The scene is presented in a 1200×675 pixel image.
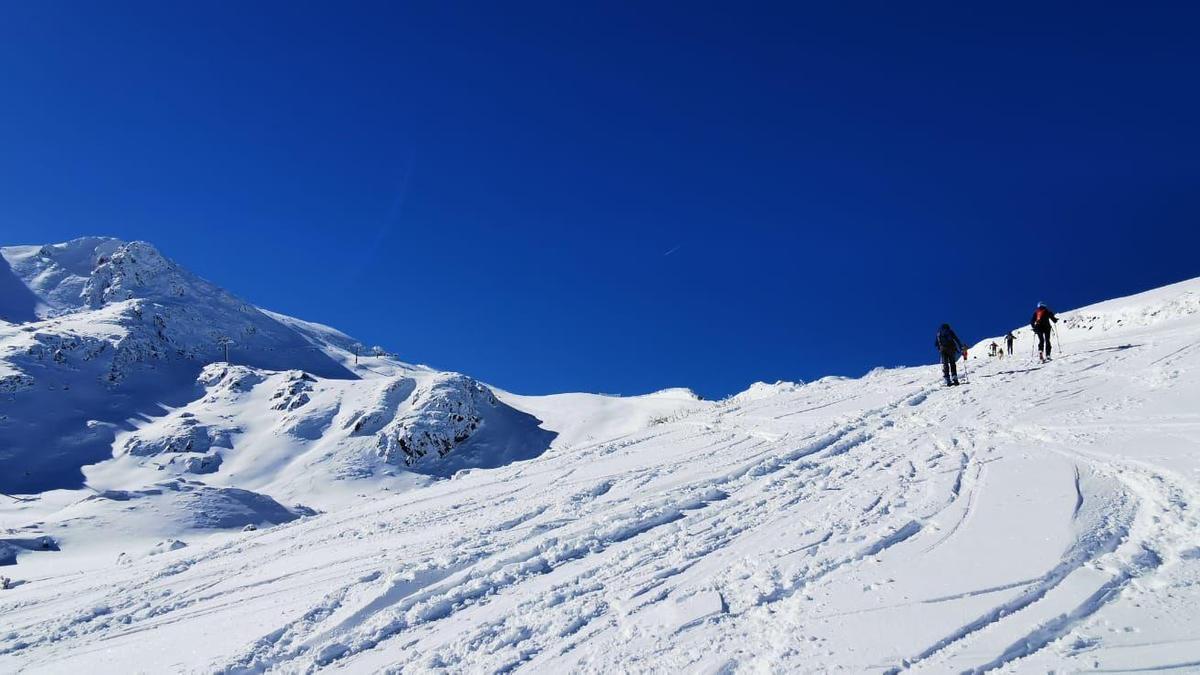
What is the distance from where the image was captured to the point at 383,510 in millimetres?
11516

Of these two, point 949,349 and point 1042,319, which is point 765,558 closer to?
point 949,349

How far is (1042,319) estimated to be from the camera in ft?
64.1

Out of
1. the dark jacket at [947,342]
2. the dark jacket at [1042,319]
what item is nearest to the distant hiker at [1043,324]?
the dark jacket at [1042,319]

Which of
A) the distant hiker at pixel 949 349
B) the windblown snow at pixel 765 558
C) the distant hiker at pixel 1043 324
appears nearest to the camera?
the windblown snow at pixel 765 558

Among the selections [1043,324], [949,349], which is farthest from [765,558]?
[1043,324]

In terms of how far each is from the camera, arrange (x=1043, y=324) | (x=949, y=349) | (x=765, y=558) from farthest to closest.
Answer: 1. (x=1043, y=324)
2. (x=949, y=349)
3. (x=765, y=558)

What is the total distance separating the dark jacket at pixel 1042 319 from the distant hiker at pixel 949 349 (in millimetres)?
3302

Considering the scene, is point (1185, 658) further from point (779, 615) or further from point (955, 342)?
point (955, 342)

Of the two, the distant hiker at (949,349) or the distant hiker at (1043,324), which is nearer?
the distant hiker at (949,349)

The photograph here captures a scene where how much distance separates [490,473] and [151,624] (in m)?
7.53

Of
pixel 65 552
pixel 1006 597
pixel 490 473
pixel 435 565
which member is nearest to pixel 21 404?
pixel 65 552

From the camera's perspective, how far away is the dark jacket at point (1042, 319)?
63.5ft

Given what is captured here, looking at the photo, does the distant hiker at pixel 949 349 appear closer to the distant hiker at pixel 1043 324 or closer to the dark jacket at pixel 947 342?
the dark jacket at pixel 947 342

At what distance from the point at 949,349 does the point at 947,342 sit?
0.86ft
